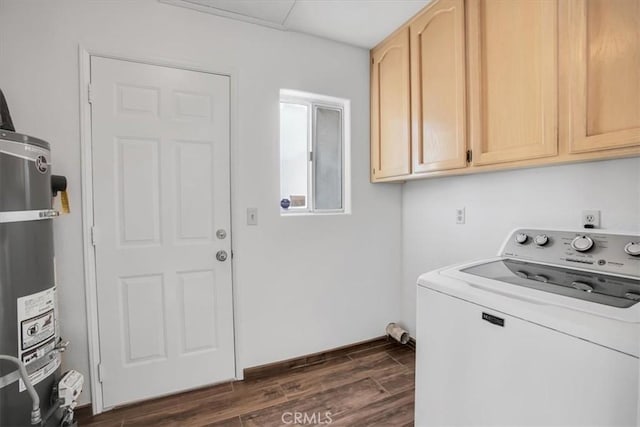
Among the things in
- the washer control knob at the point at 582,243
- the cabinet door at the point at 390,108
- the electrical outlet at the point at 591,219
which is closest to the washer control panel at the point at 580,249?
the washer control knob at the point at 582,243

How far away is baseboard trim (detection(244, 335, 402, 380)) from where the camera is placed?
2.04 meters

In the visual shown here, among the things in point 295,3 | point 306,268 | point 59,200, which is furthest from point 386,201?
point 59,200

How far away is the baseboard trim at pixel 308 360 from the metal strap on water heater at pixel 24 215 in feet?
4.85

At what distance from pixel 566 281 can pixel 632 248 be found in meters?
0.29

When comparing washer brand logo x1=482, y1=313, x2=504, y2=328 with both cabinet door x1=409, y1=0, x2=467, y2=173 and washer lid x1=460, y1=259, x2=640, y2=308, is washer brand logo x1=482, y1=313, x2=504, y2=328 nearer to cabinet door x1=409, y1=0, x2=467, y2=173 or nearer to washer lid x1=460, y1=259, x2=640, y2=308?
washer lid x1=460, y1=259, x2=640, y2=308

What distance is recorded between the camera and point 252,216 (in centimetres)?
202

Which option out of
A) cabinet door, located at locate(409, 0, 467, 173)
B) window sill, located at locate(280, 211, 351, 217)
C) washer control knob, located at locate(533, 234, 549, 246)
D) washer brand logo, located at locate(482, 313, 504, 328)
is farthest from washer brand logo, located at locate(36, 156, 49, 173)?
washer control knob, located at locate(533, 234, 549, 246)

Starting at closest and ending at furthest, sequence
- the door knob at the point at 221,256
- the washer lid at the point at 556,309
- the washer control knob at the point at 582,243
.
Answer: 1. the washer lid at the point at 556,309
2. the washer control knob at the point at 582,243
3. the door knob at the point at 221,256

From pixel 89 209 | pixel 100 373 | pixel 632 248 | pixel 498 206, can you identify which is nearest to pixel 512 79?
pixel 498 206

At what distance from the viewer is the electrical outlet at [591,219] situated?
4.54 feet

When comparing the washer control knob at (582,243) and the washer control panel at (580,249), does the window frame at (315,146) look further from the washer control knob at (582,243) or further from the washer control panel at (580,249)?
the washer control knob at (582,243)

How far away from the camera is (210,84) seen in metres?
1.89

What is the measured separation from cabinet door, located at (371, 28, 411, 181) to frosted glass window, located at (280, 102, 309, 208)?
1.86 feet

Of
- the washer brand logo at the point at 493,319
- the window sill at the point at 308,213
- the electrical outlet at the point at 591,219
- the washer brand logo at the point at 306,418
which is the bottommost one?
the washer brand logo at the point at 306,418
